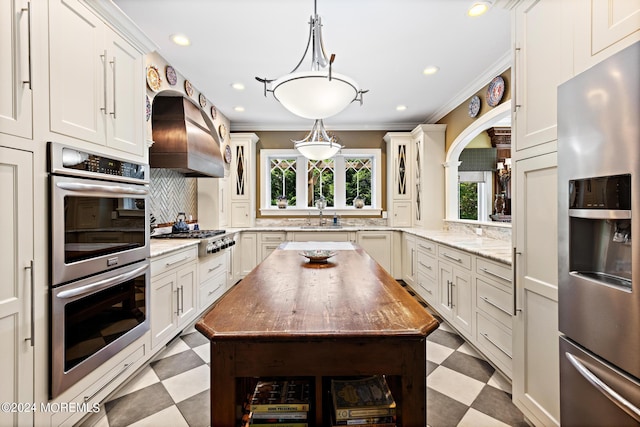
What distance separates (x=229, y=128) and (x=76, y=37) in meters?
3.44

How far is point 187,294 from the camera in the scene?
9.29 feet

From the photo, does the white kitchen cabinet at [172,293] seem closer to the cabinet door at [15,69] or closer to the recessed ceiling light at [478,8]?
the cabinet door at [15,69]

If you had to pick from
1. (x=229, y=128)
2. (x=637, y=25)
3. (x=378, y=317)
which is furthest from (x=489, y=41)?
(x=229, y=128)

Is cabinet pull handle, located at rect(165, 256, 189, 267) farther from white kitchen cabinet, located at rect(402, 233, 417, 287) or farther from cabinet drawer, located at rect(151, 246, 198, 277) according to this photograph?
white kitchen cabinet, located at rect(402, 233, 417, 287)

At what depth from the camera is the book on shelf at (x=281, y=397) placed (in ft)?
3.47

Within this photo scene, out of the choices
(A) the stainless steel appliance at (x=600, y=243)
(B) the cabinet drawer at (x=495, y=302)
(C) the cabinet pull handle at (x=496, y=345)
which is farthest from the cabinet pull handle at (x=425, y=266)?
(A) the stainless steel appliance at (x=600, y=243)

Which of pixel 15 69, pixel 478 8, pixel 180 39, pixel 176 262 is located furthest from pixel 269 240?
pixel 478 8

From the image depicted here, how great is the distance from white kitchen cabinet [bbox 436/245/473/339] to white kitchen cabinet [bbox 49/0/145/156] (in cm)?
279

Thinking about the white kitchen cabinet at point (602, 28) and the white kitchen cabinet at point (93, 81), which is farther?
the white kitchen cabinet at point (93, 81)

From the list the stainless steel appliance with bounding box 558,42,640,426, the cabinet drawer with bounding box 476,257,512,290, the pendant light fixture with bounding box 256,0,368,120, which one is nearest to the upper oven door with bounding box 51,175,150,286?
the pendant light fixture with bounding box 256,0,368,120

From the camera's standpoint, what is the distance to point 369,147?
5.18 meters

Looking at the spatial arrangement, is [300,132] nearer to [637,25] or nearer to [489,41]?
[489,41]

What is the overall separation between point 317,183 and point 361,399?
442 cm

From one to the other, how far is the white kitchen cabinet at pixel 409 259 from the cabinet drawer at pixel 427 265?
197 mm
